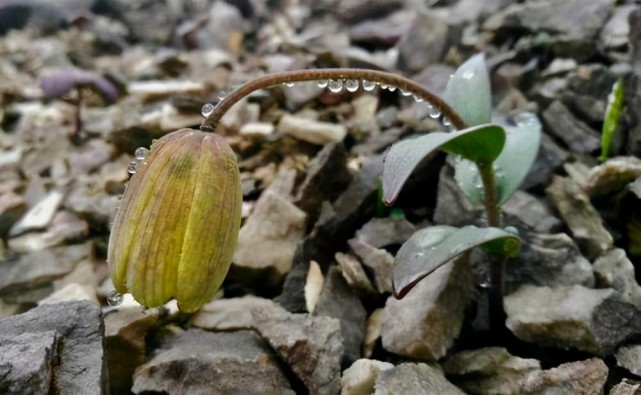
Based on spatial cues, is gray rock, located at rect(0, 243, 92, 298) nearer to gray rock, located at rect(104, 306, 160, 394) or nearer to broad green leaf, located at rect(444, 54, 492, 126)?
gray rock, located at rect(104, 306, 160, 394)

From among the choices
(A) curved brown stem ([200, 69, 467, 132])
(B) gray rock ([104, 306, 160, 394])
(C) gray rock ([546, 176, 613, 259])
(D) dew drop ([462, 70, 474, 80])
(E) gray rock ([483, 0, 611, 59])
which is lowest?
(B) gray rock ([104, 306, 160, 394])

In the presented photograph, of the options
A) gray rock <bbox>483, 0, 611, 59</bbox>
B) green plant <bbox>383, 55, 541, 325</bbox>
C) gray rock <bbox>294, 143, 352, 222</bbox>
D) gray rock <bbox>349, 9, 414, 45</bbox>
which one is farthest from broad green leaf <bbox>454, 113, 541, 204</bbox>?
gray rock <bbox>349, 9, 414, 45</bbox>

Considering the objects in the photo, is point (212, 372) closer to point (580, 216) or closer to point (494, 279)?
point (494, 279)

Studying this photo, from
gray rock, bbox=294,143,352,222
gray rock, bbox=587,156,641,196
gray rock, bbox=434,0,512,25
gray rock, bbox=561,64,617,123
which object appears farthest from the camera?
gray rock, bbox=434,0,512,25

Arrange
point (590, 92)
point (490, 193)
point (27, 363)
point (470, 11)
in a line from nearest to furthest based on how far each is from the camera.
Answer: point (27, 363) → point (490, 193) → point (590, 92) → point (470, 11)

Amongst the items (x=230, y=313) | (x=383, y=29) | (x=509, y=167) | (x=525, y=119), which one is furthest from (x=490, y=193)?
(x=383, y=29)

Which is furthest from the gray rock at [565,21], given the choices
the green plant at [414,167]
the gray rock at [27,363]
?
the gray rock at [27,363]
